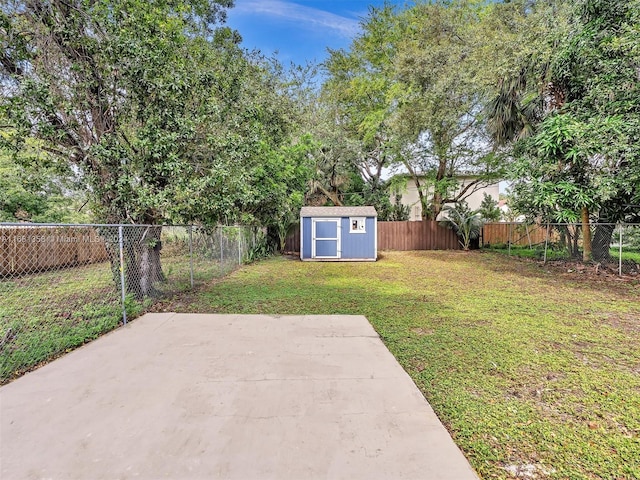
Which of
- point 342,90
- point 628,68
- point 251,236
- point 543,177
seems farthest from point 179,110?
point 342,90

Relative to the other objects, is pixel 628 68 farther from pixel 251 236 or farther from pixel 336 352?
pixel 251 236

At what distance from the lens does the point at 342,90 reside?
52.4 feet

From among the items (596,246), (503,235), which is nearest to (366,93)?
(503,235)

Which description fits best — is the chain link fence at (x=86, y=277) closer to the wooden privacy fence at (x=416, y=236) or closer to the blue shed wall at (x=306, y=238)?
the blue shed wall at (x=306, y=238)

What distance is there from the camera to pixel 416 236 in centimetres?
1472

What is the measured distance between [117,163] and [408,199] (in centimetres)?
1696

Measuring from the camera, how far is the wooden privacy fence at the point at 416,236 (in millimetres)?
14586

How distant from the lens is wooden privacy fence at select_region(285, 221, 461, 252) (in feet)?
47.9

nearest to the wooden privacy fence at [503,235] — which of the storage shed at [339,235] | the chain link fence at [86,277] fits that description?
the storage shed at [339,235]

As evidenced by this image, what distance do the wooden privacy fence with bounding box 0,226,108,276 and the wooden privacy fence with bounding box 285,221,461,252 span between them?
36.6ft

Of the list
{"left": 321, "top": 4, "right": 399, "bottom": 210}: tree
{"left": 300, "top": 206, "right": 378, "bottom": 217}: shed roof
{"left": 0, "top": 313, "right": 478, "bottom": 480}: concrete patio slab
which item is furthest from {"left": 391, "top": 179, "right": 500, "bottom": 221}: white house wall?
{"left": 0, "top": 313, "right": 478, "bottom": 480}: concrete patio slab

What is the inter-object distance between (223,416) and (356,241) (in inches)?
372

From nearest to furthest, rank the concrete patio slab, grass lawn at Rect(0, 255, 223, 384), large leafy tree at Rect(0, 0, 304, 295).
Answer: the concrete patio slab → grass lawn at Rect(0, 255, 223, 384) → large leafy tree at Rect(0, 0, 304, 295)

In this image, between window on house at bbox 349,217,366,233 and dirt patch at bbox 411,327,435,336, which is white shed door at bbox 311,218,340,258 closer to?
window on house at bbox 349,217,366,233
